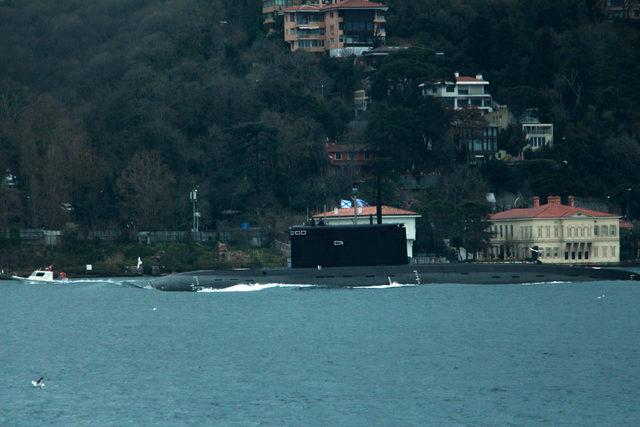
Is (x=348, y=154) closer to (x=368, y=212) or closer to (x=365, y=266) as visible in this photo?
(x=368, y=212)

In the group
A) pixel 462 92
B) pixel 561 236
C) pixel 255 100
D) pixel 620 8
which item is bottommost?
pixel 561 236

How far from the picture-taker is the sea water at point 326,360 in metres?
42.2

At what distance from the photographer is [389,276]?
237 feet

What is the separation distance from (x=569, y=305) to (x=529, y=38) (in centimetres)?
6631

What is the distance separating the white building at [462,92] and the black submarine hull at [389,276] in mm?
48139

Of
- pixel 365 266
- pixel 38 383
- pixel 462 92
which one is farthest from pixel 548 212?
pixel 38 383

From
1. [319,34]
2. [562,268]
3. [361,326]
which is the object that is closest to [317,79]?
[319,34]

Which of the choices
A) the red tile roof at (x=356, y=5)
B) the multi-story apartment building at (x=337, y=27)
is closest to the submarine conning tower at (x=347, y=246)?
the multi-story apartment building at (x=337, y=27)

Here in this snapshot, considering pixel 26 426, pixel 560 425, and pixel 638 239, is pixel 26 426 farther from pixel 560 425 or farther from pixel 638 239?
pixel 638 239

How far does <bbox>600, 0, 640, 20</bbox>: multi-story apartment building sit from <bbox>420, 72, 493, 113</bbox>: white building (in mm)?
21034

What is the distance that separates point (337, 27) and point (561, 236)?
38.9 metres

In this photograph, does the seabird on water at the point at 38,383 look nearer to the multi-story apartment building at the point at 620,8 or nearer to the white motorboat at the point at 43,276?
the white motorboat at the point at 43,276

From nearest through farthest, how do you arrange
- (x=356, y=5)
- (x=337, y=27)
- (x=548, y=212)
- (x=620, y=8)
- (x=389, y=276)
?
(x=389, y=276), (x=548, y=212), (x=356, y=5), (x=337, y=27), (x=620, y=8)

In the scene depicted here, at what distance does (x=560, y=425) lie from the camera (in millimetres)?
39938
